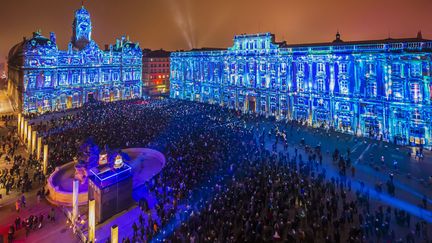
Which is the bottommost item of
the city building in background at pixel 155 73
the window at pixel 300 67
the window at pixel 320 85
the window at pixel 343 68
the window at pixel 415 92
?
the window at pixel 415 92

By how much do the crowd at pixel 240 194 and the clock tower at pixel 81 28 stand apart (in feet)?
150

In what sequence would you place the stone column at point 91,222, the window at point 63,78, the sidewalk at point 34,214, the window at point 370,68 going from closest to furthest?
the stone column at point 91,222 < the sidewalk at point 34,214 < the window at point 370,68 < the window at point 63,78

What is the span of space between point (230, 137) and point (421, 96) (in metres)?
24.6

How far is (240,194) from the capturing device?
21.0 meters

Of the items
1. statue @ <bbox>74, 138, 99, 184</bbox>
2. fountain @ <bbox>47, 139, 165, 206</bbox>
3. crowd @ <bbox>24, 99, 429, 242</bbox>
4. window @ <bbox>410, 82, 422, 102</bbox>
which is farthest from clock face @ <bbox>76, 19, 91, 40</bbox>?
window @ <bbox>410, 82, 422, 102</bbox>

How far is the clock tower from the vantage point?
76.3 m

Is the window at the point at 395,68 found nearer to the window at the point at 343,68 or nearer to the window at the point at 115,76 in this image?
the window at the point at 343,68

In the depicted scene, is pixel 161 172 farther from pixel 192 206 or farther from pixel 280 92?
pixel 280 92

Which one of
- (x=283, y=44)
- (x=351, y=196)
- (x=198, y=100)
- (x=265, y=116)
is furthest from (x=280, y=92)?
(x=351, y=196)

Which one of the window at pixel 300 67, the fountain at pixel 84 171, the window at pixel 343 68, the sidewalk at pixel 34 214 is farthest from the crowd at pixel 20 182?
the window at pixel 343 68

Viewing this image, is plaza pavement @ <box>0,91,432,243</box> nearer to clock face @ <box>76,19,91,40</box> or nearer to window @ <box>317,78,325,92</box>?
window @ <box>317,78,325,92</box>

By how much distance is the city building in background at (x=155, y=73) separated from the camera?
101m

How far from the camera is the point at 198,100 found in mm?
72500

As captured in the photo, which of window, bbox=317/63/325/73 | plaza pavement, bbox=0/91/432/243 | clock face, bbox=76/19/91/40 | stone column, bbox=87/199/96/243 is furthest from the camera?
clock face, bbox=76/19/91/40
